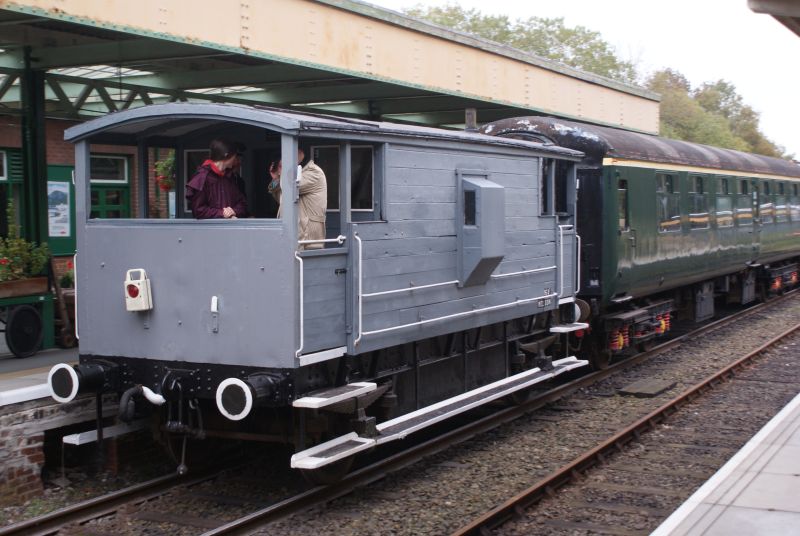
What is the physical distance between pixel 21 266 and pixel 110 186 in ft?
22.6

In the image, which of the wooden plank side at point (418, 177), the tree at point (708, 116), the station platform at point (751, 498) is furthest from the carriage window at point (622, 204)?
the tree at point (708, 116)

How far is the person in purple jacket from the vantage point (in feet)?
23.8

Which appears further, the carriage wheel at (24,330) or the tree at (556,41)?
the tree at (556,41)

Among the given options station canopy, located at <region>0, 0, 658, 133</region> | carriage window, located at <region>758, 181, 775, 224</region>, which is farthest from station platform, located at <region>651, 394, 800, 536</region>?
carriage window, located at <region>758, 181, 775, 224</region>

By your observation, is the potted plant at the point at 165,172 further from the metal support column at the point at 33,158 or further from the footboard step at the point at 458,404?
the footboard step at the point at 458,404

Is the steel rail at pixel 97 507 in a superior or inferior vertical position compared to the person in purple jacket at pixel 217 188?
inferior

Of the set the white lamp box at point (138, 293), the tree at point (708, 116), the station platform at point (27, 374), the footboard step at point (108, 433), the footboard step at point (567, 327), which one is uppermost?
the tree at point (708, 116)

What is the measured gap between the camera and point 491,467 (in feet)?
27.8

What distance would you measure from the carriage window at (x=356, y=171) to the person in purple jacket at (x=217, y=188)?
0.68m

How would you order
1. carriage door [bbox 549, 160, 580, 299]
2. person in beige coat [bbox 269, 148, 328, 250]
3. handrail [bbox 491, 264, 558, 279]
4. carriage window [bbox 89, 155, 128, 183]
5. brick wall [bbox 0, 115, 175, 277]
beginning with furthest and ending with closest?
carriage window [bbox 89, 155, 128, 183]
brick wall [bbox 0, 115, 175, 277]
carriage door [bbox 549, 160, 580, 299]
handrail [bbox 491, 264, 558, 279]
person in beige coat [bbox 269, 148, 328, 250]

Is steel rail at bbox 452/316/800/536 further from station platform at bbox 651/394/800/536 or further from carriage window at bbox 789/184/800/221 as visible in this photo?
carriage window at bbox 789/184/800/221

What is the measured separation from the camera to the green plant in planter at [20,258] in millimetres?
9781

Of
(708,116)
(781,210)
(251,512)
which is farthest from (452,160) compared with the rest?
(708,116)

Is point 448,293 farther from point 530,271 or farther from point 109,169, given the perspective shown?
point 109,169
